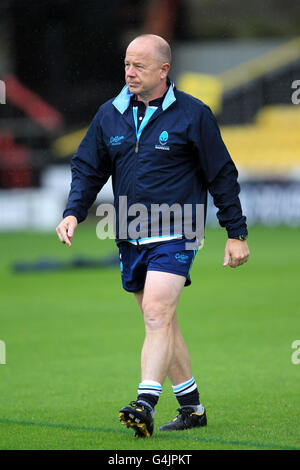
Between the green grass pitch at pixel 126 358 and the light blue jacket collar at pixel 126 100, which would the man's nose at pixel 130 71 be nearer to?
the light blue jacket collar at pixel 126 100

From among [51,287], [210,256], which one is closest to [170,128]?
[51,287]

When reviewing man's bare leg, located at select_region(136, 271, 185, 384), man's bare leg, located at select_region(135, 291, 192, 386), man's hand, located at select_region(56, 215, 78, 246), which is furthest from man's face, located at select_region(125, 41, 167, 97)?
man's bare leg, located at select_region(135, 291, 192, 386)

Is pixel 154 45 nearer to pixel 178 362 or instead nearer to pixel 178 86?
pixel 178 362

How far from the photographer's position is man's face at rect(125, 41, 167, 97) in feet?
16.9

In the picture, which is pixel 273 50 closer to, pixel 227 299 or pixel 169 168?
pixel 227 299

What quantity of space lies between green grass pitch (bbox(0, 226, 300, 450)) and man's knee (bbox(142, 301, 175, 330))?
60 cm

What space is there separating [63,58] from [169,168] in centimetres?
1945

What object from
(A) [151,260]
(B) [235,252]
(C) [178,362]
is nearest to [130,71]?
(A) [151,260]

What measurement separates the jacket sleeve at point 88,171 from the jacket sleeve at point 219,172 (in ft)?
2.00

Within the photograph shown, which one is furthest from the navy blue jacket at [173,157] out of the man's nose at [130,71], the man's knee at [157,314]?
the man's knee at [157,314]

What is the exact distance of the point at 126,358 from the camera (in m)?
7.86

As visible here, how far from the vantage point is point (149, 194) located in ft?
16.9

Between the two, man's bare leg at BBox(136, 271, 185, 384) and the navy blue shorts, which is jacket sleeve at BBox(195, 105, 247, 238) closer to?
the navy blue shorts

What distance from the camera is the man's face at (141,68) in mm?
5137
